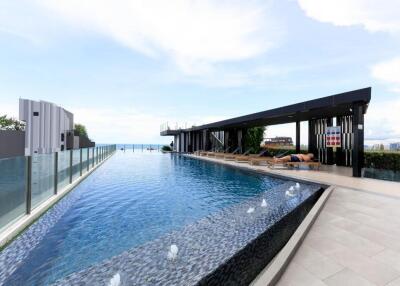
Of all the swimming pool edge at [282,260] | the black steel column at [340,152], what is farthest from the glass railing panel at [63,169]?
the black steel column at [340,152]

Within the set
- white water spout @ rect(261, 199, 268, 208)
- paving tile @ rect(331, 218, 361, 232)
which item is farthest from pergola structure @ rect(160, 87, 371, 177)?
paving tile @ rect(331, 218, 361, 232)

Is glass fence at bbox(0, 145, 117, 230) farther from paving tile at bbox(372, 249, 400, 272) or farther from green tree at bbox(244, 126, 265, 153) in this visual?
green tree at bbox(244, 126, 265, 153)

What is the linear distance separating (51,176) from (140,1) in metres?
5.67

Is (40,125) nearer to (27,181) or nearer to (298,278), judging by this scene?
(27,181)

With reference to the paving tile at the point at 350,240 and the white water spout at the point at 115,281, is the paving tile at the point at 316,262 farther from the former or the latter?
the white water spout at the point at 115,281

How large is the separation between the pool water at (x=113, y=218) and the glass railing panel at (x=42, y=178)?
1.68 ft

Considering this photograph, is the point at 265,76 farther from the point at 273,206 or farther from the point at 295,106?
the point at 273,206

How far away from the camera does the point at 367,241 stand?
338 cm

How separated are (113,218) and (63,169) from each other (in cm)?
342

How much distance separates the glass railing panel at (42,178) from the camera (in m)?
5.02

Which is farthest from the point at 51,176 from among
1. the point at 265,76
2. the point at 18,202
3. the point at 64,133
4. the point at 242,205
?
the point at 64,133

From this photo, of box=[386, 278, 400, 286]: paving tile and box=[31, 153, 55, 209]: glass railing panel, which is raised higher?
box=[31, 153, 55, 209]: glass railing panel

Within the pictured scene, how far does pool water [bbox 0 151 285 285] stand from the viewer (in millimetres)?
3407

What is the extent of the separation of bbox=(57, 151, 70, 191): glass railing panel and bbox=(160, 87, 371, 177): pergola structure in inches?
404
